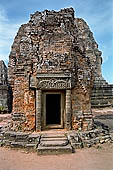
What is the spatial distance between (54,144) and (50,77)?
3.31 metres

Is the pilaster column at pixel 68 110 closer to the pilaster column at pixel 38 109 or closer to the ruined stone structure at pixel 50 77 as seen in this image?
the ruined stone structure at pixel 50 77

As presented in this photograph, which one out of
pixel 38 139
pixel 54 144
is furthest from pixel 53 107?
pixel 54 144

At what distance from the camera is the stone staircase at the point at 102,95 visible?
25766mm

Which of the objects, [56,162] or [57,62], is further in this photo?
[57,62]

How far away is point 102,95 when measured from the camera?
2641 centimetres

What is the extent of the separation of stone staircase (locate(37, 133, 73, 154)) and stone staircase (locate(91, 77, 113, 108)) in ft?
56.6

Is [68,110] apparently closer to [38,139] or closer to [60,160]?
[38,139]

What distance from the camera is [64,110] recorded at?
33.7 feet

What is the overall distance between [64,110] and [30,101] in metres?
1.79

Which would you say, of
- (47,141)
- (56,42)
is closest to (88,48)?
(56,42)

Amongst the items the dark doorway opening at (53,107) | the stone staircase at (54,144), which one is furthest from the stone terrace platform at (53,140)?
the dark doorway opening at (53,107)

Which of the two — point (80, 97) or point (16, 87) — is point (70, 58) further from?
point (16, 87)

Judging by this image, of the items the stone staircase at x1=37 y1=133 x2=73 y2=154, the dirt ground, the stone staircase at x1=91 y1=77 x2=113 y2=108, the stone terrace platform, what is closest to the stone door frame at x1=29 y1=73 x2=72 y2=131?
the stone terrace platform

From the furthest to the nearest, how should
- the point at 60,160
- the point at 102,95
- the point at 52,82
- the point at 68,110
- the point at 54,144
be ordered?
the point at 102,95, the point at 68,110, the point at 52,82, the point at 54,144, the point at 60,160
